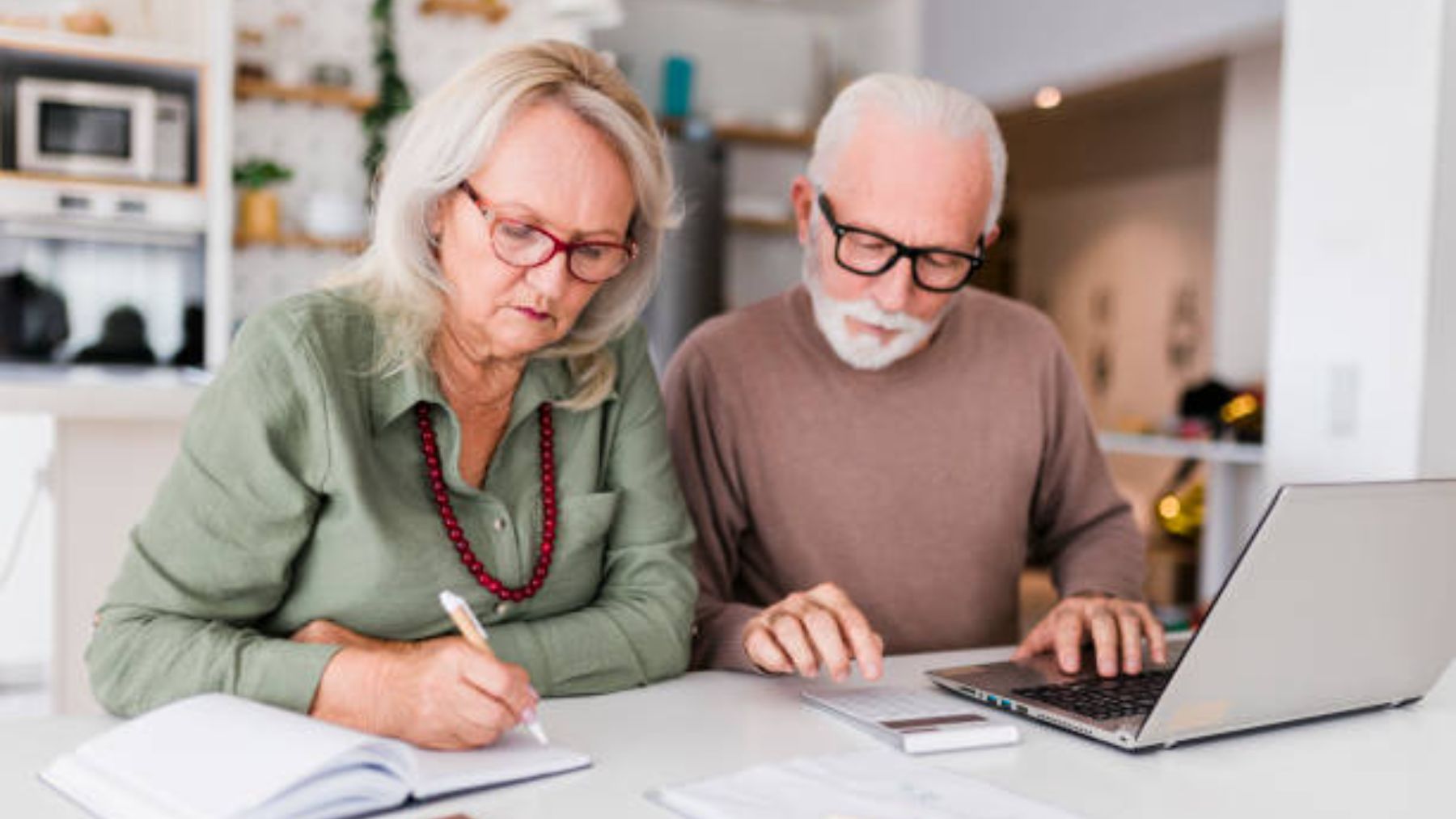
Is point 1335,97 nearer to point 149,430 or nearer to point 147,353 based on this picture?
point 149,430

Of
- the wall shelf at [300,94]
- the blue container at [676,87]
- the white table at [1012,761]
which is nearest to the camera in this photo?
the white table at [1012,761]

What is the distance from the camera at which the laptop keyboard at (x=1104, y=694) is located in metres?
1.24

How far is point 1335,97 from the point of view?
2852mm

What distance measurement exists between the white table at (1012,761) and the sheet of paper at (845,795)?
1.5 inches

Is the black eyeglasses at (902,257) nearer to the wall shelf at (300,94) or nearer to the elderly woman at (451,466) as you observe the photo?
the elderly woman at (451,466)

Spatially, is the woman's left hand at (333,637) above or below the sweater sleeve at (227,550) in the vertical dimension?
below

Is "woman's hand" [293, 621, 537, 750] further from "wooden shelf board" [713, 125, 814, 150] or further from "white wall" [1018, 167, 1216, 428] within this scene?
"white wall" [1018, 167, 1216, 428]

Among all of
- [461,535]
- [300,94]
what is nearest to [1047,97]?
[300,94]

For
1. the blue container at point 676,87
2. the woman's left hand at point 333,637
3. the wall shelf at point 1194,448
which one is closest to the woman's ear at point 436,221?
the woman's left hand at point 333,637

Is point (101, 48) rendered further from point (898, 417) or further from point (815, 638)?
point (815, 638)

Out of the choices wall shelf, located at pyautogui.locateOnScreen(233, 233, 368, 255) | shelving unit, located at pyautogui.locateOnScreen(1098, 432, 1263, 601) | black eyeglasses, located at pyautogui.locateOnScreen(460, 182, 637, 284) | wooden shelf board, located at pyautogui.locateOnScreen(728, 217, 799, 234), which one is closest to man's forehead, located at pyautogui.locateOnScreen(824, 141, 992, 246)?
black eyeglasses, located at pyautogui.locateOnScreen(460, 182, 637, 284)

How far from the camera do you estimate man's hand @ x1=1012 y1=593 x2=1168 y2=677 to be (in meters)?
1.42

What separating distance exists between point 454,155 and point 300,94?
4.29 m

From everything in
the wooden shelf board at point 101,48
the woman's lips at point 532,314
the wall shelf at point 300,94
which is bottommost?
the woman's lips at point 532,314
